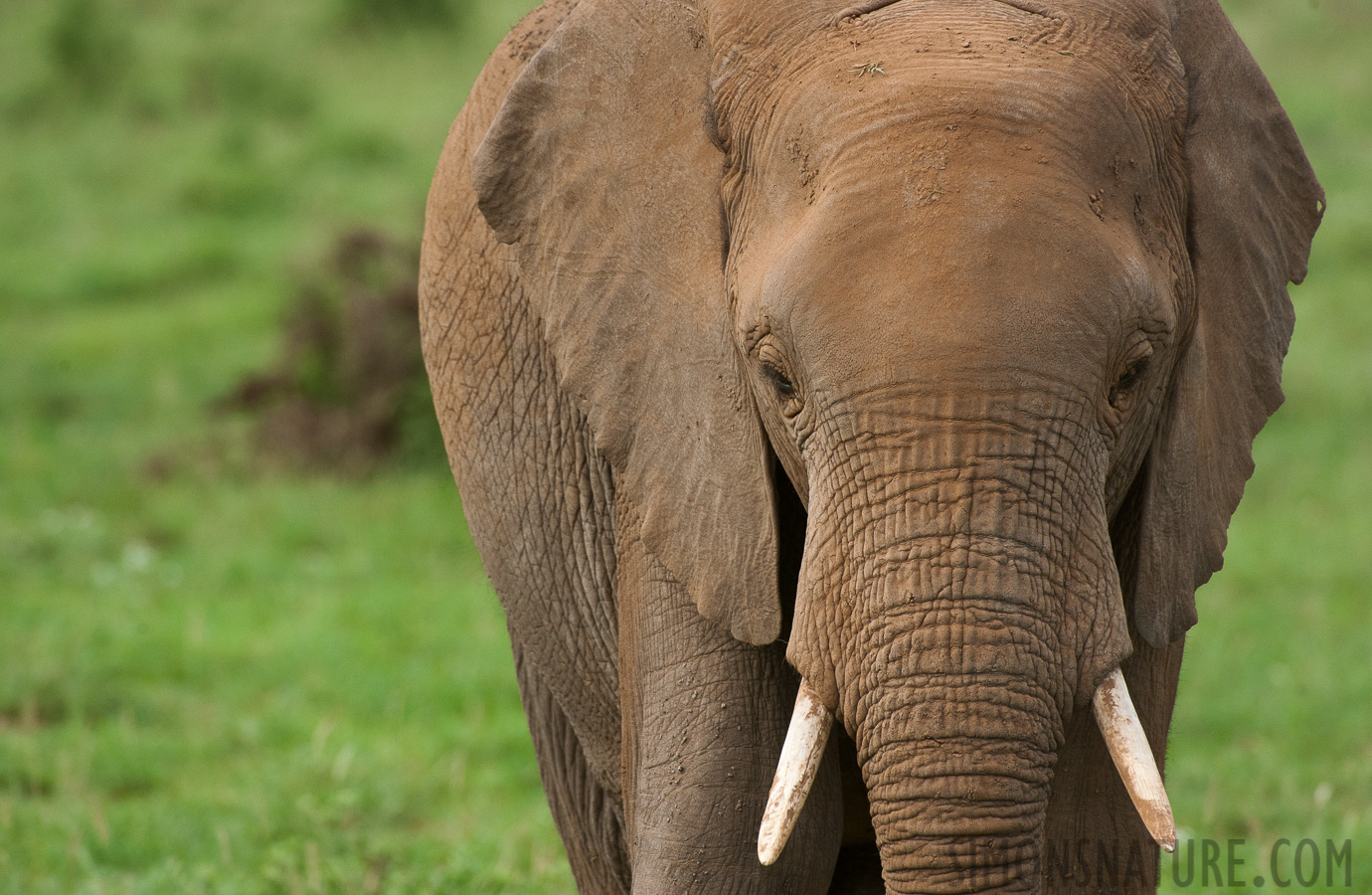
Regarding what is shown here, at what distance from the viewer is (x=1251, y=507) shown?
27.5 ft

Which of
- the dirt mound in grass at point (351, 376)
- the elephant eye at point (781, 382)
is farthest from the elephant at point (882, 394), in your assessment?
the dirt mound in grass at point (351, 376)

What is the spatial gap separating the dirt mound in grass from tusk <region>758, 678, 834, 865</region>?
6497mm

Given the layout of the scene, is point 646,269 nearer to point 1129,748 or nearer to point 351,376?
point 1129,748

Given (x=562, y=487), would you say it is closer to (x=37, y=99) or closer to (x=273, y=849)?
(x=273, y=849)

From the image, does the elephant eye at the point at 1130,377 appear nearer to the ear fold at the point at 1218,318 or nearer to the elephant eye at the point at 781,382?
the ear fold at the point at 1218,318

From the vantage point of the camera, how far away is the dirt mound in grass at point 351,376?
891 cm

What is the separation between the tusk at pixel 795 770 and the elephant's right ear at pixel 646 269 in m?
0.18

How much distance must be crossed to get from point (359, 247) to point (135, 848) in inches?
196

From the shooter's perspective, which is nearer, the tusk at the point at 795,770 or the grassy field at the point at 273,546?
the tusk at the point at 795,770

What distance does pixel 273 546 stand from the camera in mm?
7910

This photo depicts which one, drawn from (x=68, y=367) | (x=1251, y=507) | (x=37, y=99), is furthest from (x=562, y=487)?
(x=37, y=99)

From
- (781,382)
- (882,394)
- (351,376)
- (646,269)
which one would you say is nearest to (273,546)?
(351,376)

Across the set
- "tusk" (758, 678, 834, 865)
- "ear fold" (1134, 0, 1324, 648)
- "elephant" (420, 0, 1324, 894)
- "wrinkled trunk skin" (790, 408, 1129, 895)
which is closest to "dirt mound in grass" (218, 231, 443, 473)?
"elephant" (420, 0, 1324, 894)

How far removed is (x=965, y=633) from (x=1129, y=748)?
0.29 m
